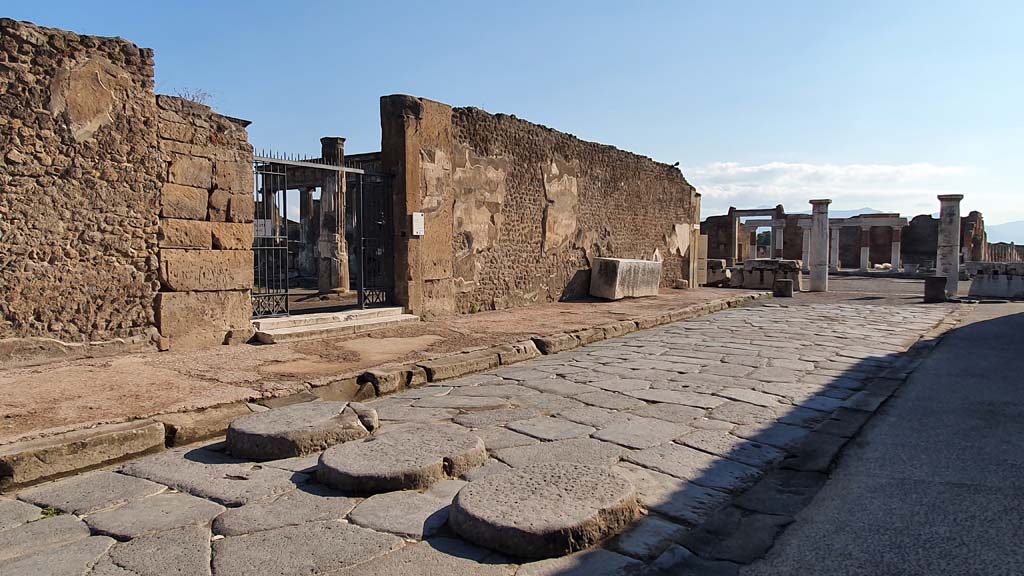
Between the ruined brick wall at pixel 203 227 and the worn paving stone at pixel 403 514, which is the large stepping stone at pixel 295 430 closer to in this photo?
the worn paving stone at pixel 403 514

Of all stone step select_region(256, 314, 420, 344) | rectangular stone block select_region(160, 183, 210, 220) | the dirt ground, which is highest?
rectangular stone block select_region(160, 183, 210, 220)

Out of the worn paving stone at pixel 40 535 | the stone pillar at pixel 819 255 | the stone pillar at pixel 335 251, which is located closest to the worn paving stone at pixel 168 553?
the worn paving stone at pixel 40 535

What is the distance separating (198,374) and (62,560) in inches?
115

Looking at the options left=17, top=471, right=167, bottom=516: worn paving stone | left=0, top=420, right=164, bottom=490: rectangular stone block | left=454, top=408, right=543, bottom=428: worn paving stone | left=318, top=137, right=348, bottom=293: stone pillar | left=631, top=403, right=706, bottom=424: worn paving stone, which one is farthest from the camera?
left=318, top=137, right=348, bottom=293: stone pillar

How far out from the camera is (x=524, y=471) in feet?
9.70

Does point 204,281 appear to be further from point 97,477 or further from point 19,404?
point 97,477

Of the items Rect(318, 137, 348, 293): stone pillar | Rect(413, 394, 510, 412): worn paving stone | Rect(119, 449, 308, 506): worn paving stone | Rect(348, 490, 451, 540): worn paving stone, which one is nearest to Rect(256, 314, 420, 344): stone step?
Rect(413, 394, 510, 412): worn paving stone

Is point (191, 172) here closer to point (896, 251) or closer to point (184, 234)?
point (184, 234)

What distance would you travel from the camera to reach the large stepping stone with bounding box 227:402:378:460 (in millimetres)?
Answer: 3445

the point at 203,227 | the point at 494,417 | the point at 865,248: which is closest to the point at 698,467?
the point at 494,417

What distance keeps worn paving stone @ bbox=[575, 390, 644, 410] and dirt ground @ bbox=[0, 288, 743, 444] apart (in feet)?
5.71

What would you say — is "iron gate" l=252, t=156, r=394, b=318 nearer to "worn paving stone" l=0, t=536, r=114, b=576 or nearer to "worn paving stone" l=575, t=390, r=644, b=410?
"worn paving stone" l=575, t=390, r=644, b=410

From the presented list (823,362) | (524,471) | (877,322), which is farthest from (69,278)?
(877,322)

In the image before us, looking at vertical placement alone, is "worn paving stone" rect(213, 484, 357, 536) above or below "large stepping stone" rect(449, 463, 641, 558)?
below
